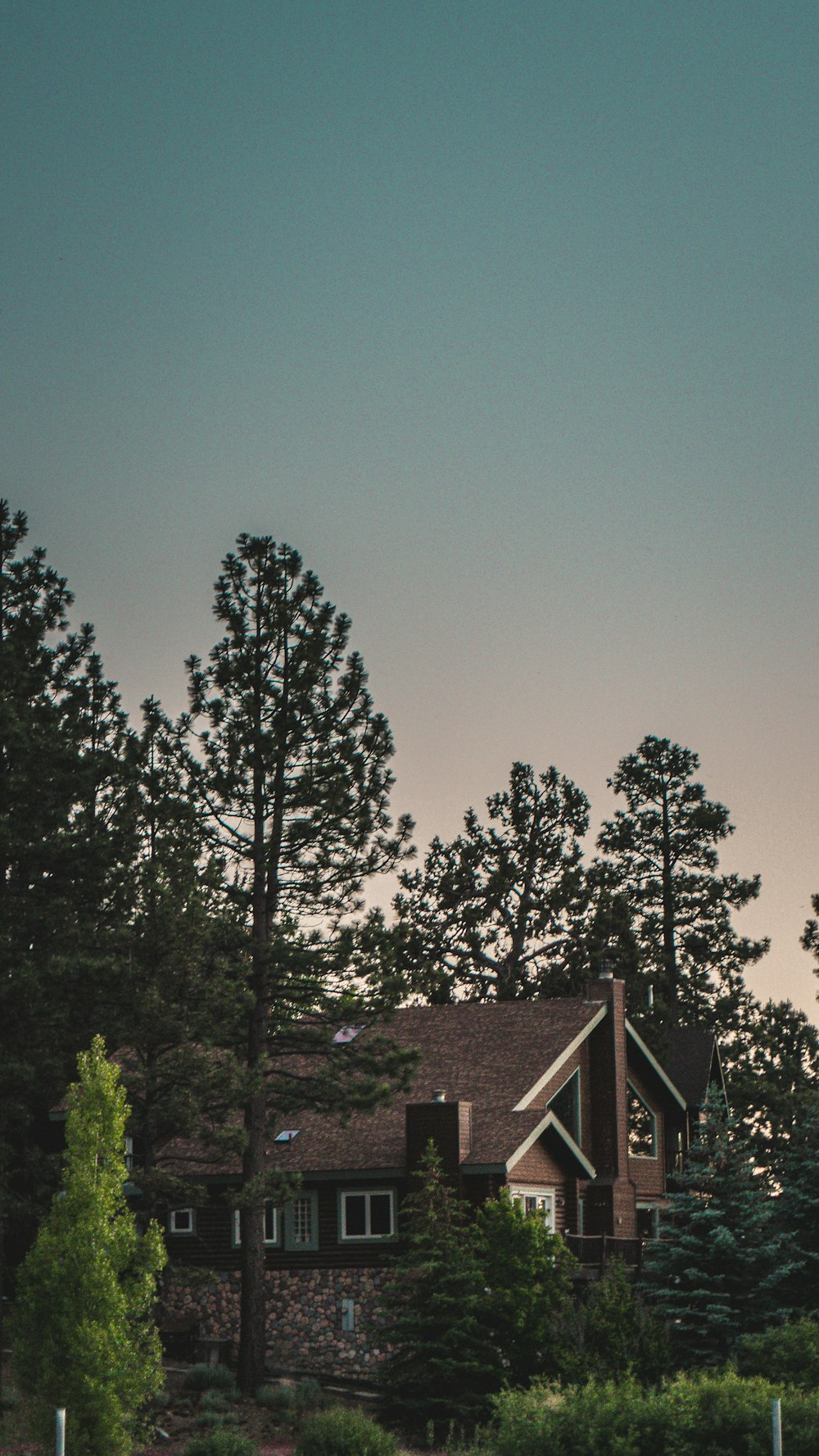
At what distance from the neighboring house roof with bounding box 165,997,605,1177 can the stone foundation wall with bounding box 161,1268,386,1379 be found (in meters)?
2.34

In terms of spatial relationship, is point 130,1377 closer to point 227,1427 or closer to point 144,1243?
point 144,1243

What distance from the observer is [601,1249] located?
37250 mm

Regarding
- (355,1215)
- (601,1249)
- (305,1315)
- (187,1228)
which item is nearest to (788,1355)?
(601,1249)

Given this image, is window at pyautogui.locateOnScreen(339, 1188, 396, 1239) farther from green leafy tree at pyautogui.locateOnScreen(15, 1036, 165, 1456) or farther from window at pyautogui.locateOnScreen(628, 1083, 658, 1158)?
green leafy tree at pyautogui.locateOnScreen(15, 1036, 165, 1456)

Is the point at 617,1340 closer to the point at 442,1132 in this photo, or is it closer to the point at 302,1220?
the point at 442,1132

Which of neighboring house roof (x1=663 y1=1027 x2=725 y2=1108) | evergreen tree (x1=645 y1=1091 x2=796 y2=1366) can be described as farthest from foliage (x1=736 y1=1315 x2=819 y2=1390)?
neighboring house roof (x1=663 y1=1027 x2=725 y2=1108)

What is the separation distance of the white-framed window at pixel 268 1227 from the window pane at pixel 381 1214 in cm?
207

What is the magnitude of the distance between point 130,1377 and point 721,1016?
4674 centimetres

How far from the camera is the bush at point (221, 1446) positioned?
26609mm

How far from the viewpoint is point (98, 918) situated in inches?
1433

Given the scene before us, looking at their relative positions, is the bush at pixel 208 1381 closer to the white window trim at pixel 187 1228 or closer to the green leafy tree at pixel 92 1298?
the white window trim at pixel 187 1228

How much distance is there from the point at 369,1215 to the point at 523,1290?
7.01 metres

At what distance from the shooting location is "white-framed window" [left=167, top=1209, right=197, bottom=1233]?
3997 cm

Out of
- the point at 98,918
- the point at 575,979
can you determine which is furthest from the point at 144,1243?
the point at 575,979
